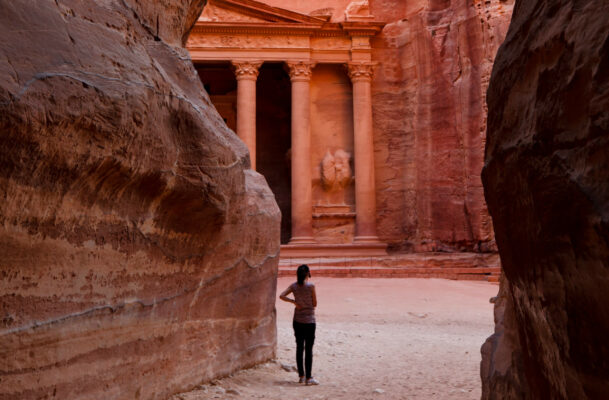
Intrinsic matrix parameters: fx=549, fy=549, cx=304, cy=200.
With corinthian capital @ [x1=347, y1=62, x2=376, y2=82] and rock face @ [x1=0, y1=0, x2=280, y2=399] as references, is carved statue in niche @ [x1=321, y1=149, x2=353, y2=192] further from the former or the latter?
rock face @ [x1=0, y1=0, x2=280, y2=399]

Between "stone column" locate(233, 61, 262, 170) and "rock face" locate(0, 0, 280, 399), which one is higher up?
"stone column" locate(233, 61, 262, 170)

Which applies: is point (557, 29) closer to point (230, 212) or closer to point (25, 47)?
point (25, 47)

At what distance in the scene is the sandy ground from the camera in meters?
4.84

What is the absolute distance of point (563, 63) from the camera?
1456 millimetres

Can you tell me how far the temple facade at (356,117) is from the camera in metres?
20.1

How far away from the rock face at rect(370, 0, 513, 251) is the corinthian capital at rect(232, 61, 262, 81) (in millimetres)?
4834

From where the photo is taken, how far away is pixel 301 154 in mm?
20812

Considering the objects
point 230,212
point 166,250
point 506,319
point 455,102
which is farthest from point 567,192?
point 455,102

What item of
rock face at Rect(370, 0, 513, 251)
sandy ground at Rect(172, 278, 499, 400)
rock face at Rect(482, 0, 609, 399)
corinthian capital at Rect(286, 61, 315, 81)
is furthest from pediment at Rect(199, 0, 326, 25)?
rock face at Rect(482, 0, 609, 399)

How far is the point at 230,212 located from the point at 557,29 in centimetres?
283

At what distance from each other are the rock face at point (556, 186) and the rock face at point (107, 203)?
1.77 m

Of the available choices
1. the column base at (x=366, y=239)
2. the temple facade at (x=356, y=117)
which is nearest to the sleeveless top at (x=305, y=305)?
the temple facade at (x=356, y=117)

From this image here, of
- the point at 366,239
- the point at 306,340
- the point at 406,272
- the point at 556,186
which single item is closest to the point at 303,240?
the point at 366,239

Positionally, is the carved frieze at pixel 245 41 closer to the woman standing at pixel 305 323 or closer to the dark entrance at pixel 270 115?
the dark entrance at pixel 270 115
